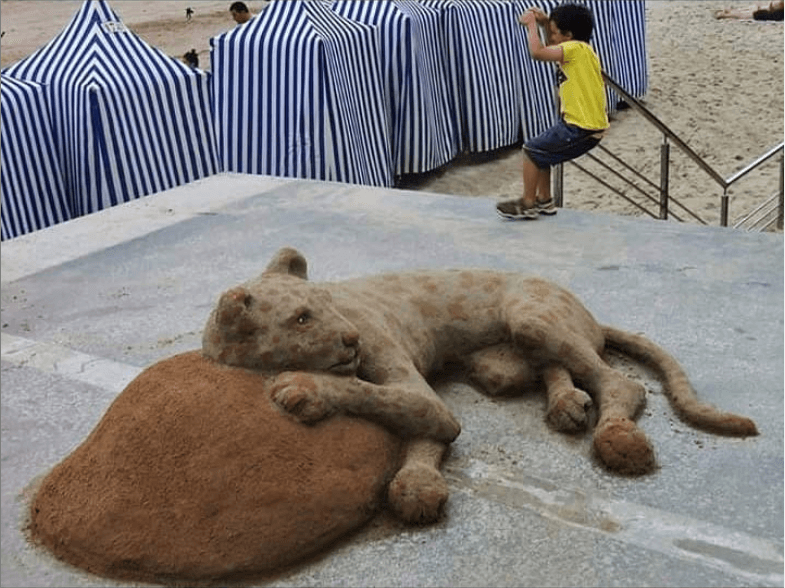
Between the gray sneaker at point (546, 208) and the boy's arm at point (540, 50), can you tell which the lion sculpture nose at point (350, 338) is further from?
the boy's arm at point (540, 50)

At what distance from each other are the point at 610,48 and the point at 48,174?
900 cm

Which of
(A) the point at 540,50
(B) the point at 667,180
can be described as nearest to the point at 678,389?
(A) the point at 540,50

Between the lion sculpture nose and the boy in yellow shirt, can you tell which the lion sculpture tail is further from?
the boy in yellow shirt

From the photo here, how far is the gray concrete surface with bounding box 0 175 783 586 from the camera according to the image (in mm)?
3221

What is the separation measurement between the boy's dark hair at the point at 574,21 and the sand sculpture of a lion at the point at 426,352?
287cm

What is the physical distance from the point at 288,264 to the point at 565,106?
3321 millimetres

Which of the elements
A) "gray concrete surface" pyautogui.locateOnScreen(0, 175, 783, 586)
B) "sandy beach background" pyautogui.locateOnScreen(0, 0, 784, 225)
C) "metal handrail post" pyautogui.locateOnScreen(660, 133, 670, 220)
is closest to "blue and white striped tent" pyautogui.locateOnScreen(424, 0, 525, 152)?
"sandy beach background" pyautogui.locateOnScreen(0, 0, 784, 225)

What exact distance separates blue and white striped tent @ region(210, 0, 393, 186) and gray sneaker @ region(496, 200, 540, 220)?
3.07 m

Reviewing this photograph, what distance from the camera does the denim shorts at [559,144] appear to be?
21.9 ft

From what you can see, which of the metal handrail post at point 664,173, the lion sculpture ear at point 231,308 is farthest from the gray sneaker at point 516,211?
the lion sculpture ear at point 231,308

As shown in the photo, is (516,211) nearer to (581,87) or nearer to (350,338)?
(581,87)

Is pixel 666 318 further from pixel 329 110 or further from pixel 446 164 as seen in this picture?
pixel 446 164

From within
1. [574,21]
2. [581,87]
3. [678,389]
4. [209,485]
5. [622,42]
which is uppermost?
[574,21]

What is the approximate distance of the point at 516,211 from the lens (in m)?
6.66
